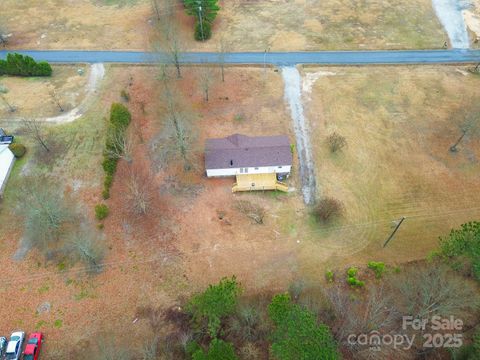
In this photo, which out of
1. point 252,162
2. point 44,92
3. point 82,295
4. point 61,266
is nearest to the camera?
point 82,295

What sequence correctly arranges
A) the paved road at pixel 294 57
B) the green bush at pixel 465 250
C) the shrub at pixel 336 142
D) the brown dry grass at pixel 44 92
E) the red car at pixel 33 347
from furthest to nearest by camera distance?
the paved road at pixel 294 57, the brown dry grass at pixel 44 92, the shrub at pixel 336 142, the red car at pixel 33 347, the green bush at pixel 465 250

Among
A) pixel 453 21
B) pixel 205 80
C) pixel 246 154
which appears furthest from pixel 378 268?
pixel 453 21

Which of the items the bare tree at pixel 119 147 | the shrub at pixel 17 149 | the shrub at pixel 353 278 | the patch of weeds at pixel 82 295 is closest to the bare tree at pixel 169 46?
the bare tree at pixel 119 147

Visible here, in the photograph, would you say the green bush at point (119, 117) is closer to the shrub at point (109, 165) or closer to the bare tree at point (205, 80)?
the shrub at point (109, 165)

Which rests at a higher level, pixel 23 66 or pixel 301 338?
pixel 23 66

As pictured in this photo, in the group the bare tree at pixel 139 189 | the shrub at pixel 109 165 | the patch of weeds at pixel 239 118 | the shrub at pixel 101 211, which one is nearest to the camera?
the shrub at pixel 101 211

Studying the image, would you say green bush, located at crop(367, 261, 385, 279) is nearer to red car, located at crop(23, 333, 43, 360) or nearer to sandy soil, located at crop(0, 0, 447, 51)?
red car, located at crop(23, 333, 43, 360)

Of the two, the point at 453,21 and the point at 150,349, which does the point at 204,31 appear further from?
the point at 150,349
